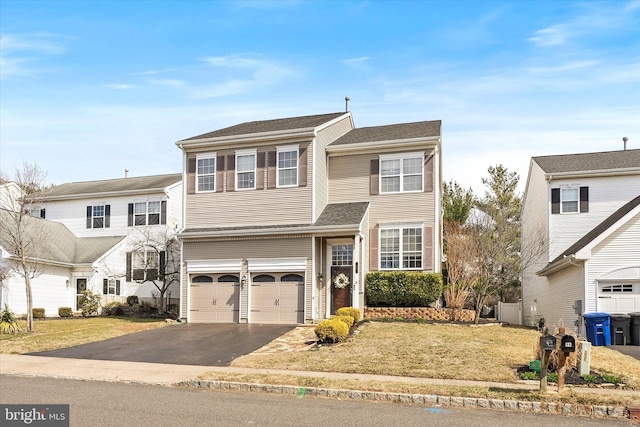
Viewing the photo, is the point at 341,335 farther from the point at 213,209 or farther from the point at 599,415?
the point at 213,209

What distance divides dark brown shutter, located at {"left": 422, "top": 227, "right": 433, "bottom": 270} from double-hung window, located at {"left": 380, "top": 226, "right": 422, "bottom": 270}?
18 centimetres

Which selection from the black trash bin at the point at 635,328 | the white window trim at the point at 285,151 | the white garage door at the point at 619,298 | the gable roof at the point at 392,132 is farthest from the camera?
the gable roof at the point at 392,132

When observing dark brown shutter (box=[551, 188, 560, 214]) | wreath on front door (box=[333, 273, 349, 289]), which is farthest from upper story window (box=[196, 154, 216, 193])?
dark brown shutter (box=[551, 188, 560, 214])

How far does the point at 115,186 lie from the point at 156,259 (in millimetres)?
6822

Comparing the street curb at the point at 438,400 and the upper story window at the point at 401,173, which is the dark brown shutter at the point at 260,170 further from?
the street curb at the point at 438,400

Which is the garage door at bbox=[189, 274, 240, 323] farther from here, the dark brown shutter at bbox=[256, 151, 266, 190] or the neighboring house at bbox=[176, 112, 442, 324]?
the dark brown shutter at bbox=[256, 151, 266, 190]

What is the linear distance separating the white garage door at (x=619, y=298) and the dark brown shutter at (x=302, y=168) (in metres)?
11.8

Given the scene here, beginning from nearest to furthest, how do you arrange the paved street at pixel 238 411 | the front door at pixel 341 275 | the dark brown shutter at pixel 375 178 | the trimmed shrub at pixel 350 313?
the paved street at pixel 238 411
the trimmed shrub at pixel 350 313
the front door at pixel 341 275
the dark brown shutter at pixel 375 178

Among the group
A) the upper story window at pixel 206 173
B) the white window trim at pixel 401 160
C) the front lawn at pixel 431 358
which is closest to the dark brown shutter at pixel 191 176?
the upper story window at pixel 206 173

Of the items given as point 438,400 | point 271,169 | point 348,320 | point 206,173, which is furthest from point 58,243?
point 438,400

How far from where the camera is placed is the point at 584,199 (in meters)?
26.4

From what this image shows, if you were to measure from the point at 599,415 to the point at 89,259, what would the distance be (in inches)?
1115

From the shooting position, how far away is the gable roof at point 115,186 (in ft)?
112

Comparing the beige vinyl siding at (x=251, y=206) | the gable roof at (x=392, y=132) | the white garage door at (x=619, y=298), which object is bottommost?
the white garage door at (x=619, y=298)
